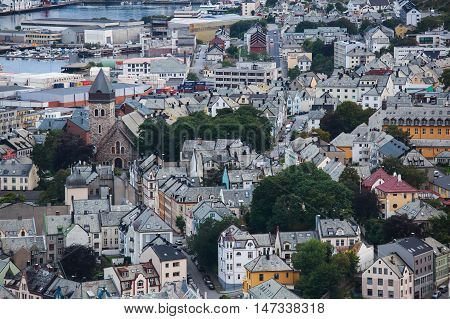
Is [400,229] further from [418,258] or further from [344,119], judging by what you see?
[344,119]

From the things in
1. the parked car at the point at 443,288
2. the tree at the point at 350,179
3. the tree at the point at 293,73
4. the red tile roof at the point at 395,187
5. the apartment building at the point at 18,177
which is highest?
the red tile roof at the point at 395,187

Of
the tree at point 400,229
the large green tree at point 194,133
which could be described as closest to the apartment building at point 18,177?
the large green tree at point 194,133

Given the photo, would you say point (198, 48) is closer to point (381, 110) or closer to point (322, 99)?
point (322, 99)

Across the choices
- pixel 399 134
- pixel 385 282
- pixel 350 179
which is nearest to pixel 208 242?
pixel 385 282

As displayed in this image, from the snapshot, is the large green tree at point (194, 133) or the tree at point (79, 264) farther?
the large green tree at point (194, 133)

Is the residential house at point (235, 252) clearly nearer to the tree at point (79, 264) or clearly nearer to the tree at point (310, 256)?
the tree at point (310, 256)

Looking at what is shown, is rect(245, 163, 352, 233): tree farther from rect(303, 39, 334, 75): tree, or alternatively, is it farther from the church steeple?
rect(303, 39, 334, 75): tree

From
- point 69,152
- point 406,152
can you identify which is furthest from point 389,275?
point 69,152

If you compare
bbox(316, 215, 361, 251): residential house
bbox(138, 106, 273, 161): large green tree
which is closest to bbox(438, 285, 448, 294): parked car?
bbox(316, 215, 361, 251): residential house
